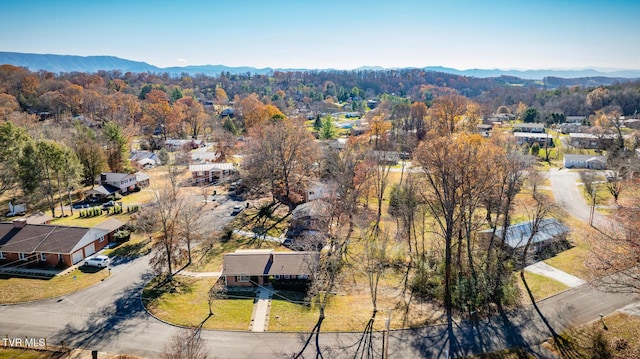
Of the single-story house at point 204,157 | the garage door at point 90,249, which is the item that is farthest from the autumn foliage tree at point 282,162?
the garage door at point 90,249

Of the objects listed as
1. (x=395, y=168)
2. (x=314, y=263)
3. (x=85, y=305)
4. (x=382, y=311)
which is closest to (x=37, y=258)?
(x=85, y=305)

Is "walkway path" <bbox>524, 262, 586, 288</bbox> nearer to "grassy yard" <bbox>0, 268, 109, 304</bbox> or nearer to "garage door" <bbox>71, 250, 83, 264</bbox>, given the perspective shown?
"grassy yard" <bbox>0, 268, 109, 304</bbox>

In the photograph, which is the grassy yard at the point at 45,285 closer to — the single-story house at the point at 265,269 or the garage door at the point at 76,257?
the garage door at the point at 76,257

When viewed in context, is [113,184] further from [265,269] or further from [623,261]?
[623,261]

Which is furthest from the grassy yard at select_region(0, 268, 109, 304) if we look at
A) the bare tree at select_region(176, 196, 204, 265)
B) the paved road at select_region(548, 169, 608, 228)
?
the paved road at select_region(548, 169, 608, 228)

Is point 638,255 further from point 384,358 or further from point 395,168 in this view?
point 395,168
